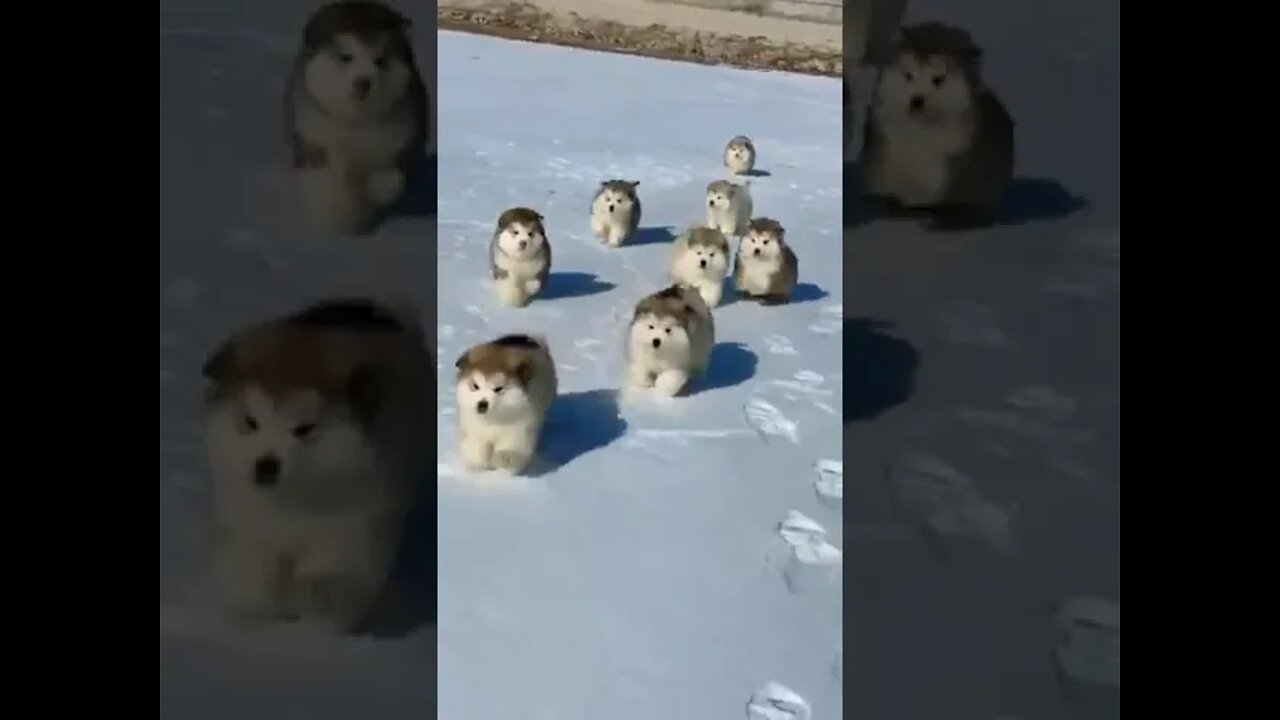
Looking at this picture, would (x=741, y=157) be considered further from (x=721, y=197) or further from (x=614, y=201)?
(x=614, y=201)

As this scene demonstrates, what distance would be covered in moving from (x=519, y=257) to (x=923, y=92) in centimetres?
149

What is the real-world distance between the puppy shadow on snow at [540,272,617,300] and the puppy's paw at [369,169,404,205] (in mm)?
765

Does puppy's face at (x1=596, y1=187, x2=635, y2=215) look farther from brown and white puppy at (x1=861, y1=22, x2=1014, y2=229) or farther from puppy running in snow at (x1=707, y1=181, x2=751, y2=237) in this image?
brown and white puppy at (x1=861, y1=22, x2=1014, y2=229)

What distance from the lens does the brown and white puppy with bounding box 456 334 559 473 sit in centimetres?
257

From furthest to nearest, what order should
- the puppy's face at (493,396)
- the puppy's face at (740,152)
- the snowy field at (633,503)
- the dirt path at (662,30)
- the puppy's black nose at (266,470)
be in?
the dirt path at (662,30)
the puppy's face at (740,152)
the puppy's face at (493,396)
the snowy field at (633,503)
the puppy's black nose at (266,470)

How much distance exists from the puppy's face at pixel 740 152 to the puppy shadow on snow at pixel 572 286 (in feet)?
6.80

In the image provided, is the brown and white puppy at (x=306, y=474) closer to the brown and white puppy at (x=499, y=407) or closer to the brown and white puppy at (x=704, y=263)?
the brown and white puppy at (x=499, y=407)

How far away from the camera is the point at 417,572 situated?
2041 millimetres

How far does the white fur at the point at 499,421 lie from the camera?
2570 mm

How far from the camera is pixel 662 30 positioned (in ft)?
32.1

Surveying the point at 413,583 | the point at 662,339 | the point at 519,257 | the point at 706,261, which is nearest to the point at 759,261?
the point at 706,261

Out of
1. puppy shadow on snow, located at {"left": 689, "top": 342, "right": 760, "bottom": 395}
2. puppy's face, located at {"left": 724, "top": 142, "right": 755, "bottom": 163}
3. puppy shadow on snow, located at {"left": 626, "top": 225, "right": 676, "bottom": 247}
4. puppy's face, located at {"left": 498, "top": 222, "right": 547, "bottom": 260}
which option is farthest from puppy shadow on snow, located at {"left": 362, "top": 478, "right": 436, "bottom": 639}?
puppy's face, located at {"left": 724, "top": 142, "right": 755, "bottom": 163}

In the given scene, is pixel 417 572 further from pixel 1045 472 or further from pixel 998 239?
pixel 998 239

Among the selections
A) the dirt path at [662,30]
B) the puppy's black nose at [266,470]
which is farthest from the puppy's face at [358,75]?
the dirt path at [662,30]
